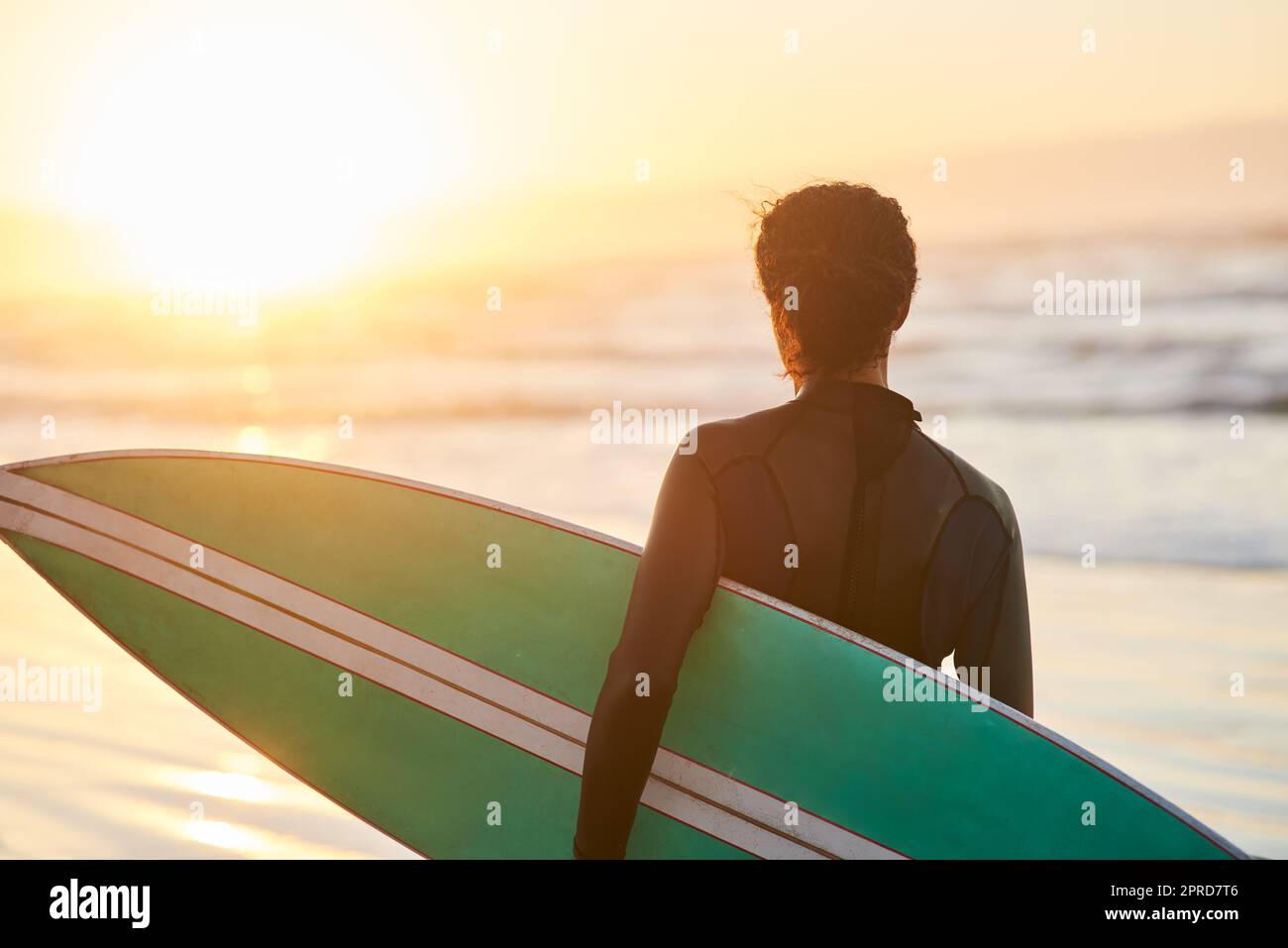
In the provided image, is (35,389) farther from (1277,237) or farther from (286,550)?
(1277,237)

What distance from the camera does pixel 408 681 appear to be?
3.03 m

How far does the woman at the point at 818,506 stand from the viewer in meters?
1.99

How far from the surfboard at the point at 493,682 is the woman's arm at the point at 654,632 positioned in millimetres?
193

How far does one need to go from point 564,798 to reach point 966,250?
48.0 ft

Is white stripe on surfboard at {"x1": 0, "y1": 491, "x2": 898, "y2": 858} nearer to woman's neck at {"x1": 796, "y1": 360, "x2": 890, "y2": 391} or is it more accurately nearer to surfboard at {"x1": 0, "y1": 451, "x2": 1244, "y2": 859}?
surfboard at {"x1": 0, "y1": 451, "x2": 1244, "y2": 859}

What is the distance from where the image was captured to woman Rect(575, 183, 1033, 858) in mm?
1986

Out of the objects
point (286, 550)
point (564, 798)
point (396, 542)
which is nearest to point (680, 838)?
point (564, 798)

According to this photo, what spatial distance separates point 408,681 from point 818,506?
4.41ft

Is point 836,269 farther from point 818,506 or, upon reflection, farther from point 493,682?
point 493,682

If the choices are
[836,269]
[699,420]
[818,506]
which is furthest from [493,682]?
[699,420]

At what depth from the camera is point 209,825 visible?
12.2 ft

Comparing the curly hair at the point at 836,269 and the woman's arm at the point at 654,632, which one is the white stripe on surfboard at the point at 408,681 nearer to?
the woman's arm at the point at 654,632

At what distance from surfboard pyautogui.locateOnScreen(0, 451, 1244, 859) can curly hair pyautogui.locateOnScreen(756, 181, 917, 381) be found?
42cm

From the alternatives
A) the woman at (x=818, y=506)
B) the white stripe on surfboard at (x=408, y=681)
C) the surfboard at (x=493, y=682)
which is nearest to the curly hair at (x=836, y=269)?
the woman at (x=818, y=506)
